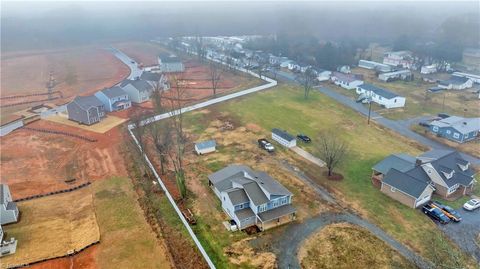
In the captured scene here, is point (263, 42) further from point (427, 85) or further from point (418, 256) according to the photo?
point (418, 256)

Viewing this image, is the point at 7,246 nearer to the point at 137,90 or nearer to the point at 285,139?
the point at 285,139

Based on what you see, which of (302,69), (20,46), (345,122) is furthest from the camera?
(20,46)

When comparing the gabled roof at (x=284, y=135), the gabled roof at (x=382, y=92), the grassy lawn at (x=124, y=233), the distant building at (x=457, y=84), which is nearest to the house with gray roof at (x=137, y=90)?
the gabled roof at (x=284, y=135)

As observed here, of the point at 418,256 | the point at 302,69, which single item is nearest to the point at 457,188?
the point at 418,256

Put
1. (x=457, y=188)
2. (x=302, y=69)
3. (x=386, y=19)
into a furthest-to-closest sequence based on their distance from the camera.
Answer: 1. (x=386, y=19)
2. (x=302, y=69)
3. (x=457, y=188)

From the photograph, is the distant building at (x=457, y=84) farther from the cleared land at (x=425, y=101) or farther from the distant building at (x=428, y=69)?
the distant building at (x=428, y=69)

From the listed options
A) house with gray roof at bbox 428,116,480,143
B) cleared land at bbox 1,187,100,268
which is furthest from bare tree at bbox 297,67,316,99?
cleared land at bbox 1,187,100,268
